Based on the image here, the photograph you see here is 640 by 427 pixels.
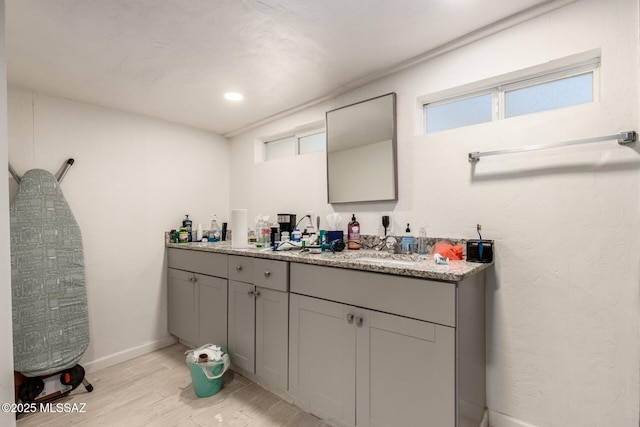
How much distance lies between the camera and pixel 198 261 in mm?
2535

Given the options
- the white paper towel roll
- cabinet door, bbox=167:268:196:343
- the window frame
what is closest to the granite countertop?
the white paper towel roll

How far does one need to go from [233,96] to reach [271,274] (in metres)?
1.54

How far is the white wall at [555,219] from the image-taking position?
1317 millimetres

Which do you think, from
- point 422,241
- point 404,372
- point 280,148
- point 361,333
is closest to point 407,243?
point 422,241

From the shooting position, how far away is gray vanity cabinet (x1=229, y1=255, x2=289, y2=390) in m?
1.86

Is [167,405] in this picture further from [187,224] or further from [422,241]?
[422,241]

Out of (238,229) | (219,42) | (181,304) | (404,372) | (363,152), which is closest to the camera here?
(404,372)

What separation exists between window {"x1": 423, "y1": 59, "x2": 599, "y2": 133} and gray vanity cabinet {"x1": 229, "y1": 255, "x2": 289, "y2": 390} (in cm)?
148

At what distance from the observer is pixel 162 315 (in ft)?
9.41

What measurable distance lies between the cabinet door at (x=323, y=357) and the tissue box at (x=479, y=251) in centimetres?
74

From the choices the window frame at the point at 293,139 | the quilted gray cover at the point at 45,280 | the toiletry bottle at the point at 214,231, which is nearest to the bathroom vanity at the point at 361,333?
the toiletry bottle at the point at 214,231

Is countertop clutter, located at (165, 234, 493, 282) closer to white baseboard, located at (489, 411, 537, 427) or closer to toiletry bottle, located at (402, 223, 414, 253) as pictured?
toiletry bottle, located at (402, 223, 414, 253)

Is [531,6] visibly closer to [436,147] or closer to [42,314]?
[436,147]

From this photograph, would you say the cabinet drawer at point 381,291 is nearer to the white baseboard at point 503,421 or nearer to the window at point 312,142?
the white baseboard at point 503,421
